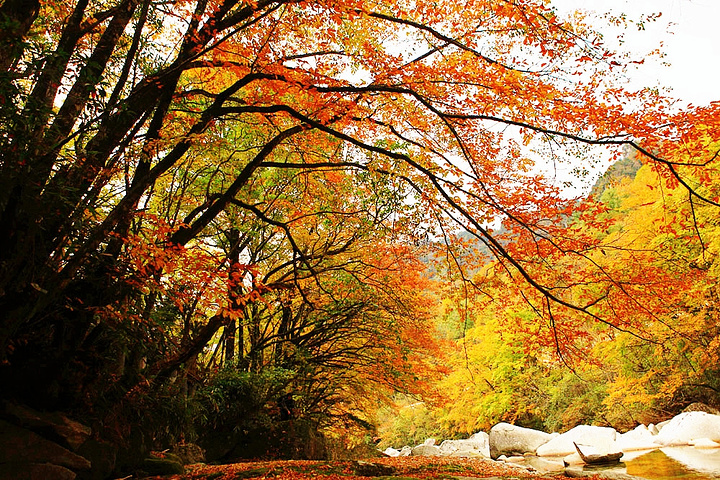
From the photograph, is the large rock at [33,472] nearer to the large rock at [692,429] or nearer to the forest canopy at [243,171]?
the forest canopy at [243,171]

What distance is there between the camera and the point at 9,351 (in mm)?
3900

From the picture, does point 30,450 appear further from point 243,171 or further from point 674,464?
point 674,464

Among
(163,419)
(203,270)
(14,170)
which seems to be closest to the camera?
(14,170)

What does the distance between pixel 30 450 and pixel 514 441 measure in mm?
17935

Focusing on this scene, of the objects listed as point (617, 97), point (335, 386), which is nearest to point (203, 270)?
point (617, 97)

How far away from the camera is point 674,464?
32.6ft

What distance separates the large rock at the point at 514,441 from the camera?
57.9ft

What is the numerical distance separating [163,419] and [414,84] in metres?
5.22

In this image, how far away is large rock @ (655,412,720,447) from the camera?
496 inches

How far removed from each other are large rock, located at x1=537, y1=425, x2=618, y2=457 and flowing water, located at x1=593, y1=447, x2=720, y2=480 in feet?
1.90

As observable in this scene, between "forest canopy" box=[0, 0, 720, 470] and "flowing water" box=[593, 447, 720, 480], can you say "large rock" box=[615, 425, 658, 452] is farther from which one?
"forest canopy" box=[0, 0, 720, 470]

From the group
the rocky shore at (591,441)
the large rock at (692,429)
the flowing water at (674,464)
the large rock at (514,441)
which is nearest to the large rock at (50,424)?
the rocky shore at (591,441)

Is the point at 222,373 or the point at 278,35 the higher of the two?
the point at 278,35

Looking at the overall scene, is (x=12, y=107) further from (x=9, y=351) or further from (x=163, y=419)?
(x=163, y=419)
